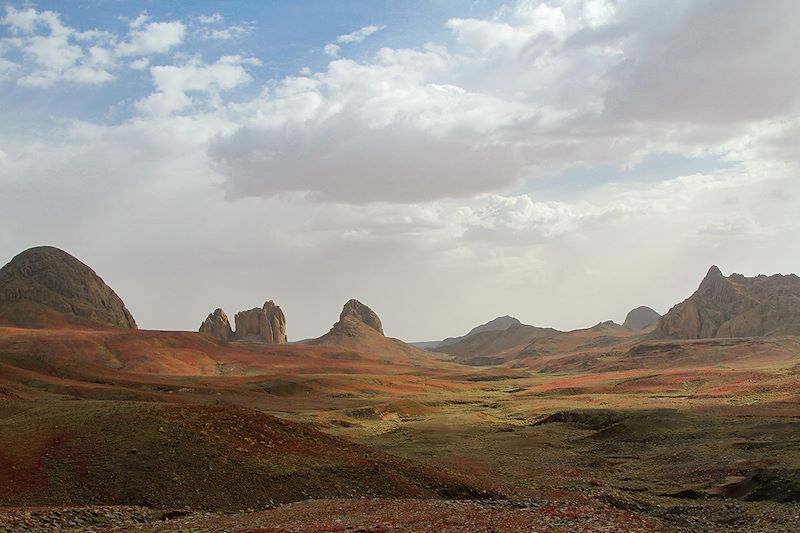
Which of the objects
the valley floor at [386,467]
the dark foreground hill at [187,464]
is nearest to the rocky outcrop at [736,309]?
the valley floor at [386,467]

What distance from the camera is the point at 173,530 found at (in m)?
21.4

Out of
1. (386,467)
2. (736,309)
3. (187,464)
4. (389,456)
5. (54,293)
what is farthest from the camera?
(736,309)

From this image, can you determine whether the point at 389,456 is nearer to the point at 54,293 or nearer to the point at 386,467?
the point at 386,467

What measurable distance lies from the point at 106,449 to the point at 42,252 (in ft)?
474

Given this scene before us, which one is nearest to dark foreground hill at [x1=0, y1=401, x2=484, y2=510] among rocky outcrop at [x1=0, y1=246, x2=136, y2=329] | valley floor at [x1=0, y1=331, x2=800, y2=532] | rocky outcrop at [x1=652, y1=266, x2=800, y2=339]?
valley floor at [x1=0, y1=331, x2=800, y2=532]

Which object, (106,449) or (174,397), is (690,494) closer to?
(106,449)

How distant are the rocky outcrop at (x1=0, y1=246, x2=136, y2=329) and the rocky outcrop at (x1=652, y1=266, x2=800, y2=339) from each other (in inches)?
5669

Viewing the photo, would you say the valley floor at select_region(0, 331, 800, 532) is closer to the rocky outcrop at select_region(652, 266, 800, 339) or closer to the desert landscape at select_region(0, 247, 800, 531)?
the desert landscape at select_region(0, 247, 800, 531)

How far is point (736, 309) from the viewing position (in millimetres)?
170125

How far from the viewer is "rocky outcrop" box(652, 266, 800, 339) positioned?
157 meters

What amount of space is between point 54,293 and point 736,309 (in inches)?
6563

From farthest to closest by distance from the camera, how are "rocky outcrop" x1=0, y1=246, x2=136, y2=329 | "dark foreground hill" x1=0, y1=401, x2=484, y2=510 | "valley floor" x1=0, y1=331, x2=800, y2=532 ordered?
"rocky outcrop" x1=0, y1=246, x2=136, y2=329
"dark foreground hill" x1=0, y1=401, x2=484, y2=510
"valley floor" x1=0, y1=331, x2=800, y2=532

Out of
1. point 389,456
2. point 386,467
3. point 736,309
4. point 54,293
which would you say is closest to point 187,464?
point 386,467

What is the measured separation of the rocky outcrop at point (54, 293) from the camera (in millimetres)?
136375
